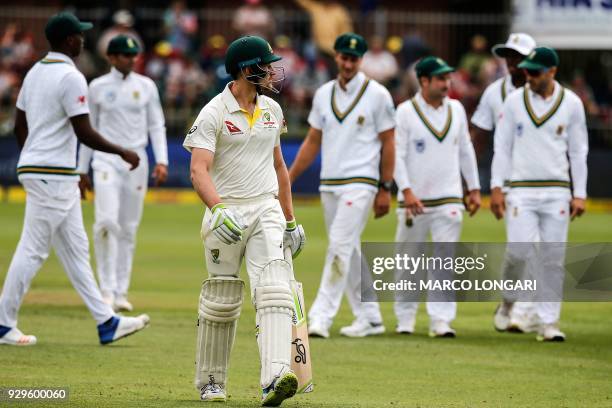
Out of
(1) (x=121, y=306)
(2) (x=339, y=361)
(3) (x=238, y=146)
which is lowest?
(1) (x=121, y=306)

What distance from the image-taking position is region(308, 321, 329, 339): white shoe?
36.9ft

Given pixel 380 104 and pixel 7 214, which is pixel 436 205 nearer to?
pixel 380 104

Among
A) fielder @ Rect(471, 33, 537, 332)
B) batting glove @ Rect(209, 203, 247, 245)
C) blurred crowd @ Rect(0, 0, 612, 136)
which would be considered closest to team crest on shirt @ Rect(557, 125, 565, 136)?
fielder @ Rect(471, 33, 537, 332)

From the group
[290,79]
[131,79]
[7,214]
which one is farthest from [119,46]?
[290,79]

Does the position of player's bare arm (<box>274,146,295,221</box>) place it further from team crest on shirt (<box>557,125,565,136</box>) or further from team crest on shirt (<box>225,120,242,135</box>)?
team crest on shirt (<box>557,125,565,136</box>)

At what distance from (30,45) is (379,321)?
1860cm

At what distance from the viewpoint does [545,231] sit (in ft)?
37.8

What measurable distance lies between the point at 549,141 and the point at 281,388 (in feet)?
16.1

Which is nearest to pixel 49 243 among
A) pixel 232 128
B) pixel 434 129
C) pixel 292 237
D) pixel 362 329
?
pixel 292 237

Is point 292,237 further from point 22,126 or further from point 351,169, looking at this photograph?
point 351,169

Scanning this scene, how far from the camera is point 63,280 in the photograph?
15.2 meters

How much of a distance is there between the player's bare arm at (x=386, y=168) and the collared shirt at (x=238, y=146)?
3.48 m

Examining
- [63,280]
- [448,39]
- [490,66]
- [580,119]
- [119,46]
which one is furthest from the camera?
[448,39]

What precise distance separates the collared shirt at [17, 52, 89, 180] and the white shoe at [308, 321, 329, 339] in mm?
2529
